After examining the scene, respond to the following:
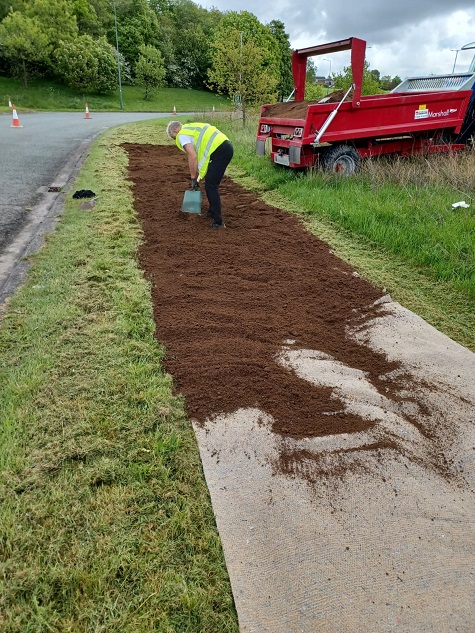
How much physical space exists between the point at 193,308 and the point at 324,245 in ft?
7.07

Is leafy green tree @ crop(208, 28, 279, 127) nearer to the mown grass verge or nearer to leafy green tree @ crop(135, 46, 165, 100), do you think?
the mown grass verge

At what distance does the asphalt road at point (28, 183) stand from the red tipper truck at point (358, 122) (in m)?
3.80

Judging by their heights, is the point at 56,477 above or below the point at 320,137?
below

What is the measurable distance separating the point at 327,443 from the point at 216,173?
4012 millimetres

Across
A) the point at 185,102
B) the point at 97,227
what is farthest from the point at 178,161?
the point at 185,102

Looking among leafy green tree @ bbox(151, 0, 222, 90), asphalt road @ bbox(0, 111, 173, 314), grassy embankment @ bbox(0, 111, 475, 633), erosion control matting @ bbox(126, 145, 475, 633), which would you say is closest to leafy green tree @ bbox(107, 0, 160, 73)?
leafy green tree @ bbox(151, 0, 222, 90)

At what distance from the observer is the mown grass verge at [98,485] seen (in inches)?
57.5

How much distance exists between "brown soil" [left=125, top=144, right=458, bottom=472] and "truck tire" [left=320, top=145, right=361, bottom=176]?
176cm

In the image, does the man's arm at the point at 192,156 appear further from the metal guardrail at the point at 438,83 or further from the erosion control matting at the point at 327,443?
the metal guardrail at the point at 438,83

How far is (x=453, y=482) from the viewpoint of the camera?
196cm

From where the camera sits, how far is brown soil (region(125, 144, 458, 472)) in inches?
94.8

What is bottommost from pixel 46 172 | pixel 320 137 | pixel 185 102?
pixel 46 172

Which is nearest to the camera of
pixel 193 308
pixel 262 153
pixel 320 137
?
pixel 193 308

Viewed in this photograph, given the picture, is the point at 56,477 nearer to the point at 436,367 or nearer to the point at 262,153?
the point at 436,367
